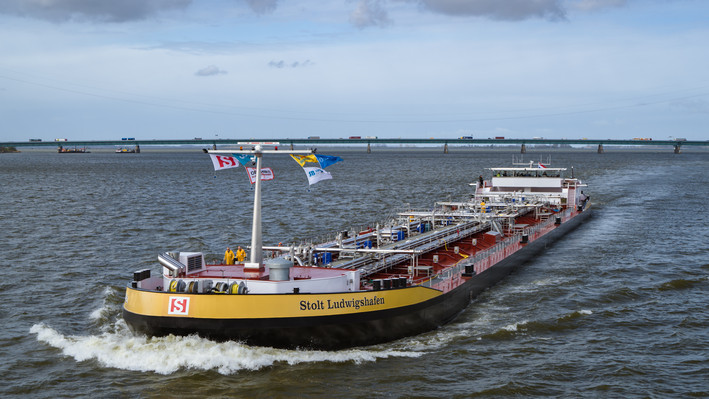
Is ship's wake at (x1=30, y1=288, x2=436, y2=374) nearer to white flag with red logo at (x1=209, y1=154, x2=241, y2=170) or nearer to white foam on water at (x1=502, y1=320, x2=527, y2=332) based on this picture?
white foam on water at (x1=502, y1=320, x2=527, y2=332)

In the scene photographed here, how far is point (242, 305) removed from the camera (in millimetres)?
18281

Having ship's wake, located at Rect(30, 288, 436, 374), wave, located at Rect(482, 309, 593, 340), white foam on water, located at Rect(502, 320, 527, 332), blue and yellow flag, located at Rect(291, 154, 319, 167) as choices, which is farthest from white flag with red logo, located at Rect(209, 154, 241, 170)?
white foam on water, located at Rect(502, 320, 527, 332)

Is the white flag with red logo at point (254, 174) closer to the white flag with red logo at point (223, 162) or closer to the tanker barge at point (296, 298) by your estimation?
the tanker barge at point (296, 298)

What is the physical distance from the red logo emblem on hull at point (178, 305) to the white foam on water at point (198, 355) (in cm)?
86

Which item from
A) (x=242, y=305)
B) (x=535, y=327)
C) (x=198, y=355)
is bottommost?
(x=535, y=327)

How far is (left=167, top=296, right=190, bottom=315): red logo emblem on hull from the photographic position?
1844cm

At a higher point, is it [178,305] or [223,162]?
[223,162]

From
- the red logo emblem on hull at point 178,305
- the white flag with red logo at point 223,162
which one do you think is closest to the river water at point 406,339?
the red logo emblem on hull at point 178,305

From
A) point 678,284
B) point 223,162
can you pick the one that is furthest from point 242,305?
point 678,284

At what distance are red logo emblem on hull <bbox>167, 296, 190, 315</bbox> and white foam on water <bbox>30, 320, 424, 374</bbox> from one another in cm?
86

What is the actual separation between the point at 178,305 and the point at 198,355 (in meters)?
1.61

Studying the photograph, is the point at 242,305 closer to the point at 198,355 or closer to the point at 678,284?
the point at 198,355

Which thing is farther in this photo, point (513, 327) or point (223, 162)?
point (513, 327)

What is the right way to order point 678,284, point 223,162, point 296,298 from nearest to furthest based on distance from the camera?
point 296,298 → point 223,162 → point 678,284
